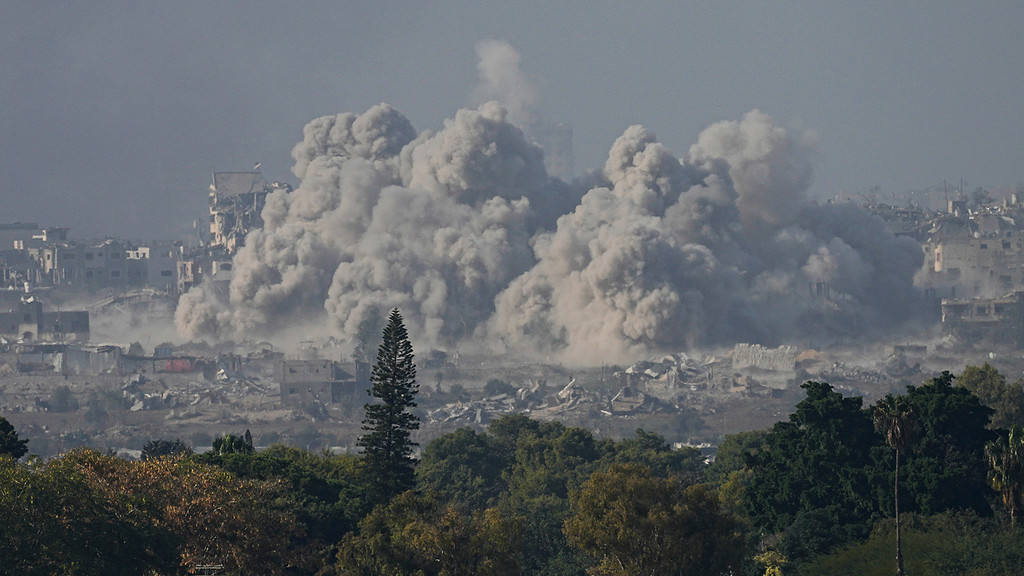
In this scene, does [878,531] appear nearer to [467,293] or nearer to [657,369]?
[657,369]

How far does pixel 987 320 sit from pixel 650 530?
10150 cm

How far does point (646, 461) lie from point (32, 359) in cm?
8567

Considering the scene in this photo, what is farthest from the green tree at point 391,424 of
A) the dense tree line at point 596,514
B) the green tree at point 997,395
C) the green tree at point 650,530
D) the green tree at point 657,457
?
the green tree at point 997,395

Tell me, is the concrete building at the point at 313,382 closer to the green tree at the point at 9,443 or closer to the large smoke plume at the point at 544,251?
the large smoke plume at the point at 544,251

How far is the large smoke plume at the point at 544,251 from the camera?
13150cm

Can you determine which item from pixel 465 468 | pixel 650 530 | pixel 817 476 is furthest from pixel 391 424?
pixel 465 468

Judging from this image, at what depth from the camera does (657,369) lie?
12975 centimetres

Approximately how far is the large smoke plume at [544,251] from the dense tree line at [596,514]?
213 feet

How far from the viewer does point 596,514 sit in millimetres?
51406

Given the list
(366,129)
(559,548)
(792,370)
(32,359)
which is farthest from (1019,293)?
(559,548)

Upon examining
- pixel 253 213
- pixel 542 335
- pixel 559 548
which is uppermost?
pixel 253 213

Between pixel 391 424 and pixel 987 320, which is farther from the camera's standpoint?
pixel 987 320

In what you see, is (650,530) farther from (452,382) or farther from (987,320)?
(987,320)

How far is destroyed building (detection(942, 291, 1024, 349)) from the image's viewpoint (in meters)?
144
